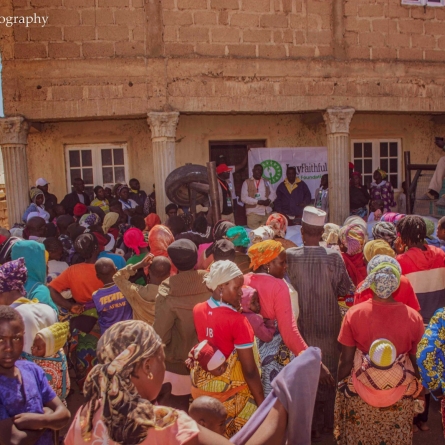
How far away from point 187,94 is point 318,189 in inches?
128

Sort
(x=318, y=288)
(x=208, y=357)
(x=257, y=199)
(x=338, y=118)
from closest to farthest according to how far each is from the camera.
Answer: (x=208, y=357) → (x=318, y=288) → (x=338, y=118) → (x=257, y=199)

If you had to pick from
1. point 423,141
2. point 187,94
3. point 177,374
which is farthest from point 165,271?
point 423,141

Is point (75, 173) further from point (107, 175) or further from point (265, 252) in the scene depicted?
point (265, 252)

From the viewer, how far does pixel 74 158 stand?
1133cm

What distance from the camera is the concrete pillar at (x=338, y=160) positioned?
395 inches

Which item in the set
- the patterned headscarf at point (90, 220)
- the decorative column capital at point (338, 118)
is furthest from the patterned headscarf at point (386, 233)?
the decorative column capital at point (338, 118)

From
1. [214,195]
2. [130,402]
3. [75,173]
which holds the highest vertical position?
[75,173]

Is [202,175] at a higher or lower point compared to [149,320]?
higher

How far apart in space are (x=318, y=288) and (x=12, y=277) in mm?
2217

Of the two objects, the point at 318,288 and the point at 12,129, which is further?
the point at 12,129

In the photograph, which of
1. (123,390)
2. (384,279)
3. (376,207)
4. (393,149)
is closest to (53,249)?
(384,279)

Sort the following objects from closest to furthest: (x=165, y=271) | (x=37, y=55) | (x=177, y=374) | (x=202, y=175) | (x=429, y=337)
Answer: (x=429, y=337) < (x=177, y=374) < (x=165, y=271) < (x=202, y=175) < (x=37, y=55)

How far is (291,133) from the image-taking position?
1204 cm

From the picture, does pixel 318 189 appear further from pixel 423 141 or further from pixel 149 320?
pixel 149 320
